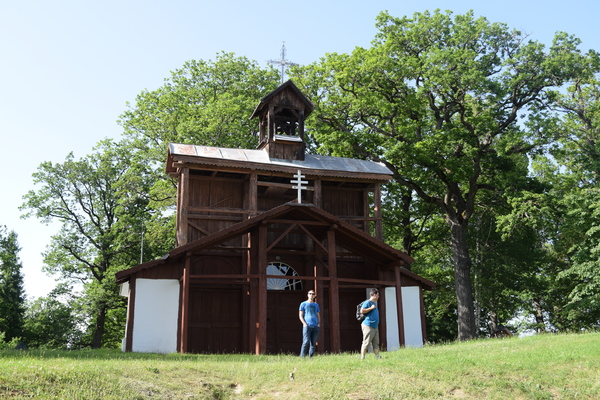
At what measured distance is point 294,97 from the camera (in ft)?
79.3

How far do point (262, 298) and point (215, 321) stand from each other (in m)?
3.48

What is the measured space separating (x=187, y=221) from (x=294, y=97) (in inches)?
272

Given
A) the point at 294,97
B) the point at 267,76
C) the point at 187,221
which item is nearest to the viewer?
the point at 187,221

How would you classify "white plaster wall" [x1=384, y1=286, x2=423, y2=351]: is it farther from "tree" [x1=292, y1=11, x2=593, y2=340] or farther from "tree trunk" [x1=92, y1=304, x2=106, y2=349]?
"tree trunk" [x1=92, y1=304, x2=106, y2=349]

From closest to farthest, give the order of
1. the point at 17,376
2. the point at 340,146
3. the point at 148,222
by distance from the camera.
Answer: the point at 17,376 < the point at 340,146 < the point at 148,222

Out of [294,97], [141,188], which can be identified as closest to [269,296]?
[294,97]

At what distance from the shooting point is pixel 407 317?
22859 mm

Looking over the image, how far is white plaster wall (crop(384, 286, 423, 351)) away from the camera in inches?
869

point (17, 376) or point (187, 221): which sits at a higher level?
point (187, 221)

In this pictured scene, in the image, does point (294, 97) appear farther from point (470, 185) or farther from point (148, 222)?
point (148, 222)

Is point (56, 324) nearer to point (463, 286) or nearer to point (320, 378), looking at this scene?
point (463, 286)

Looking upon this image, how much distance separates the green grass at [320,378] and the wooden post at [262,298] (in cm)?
421

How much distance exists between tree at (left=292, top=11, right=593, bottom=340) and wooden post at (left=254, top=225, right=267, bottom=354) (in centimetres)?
1056

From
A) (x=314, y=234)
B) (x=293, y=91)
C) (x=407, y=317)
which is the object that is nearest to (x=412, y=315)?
(x=407, y=317)
